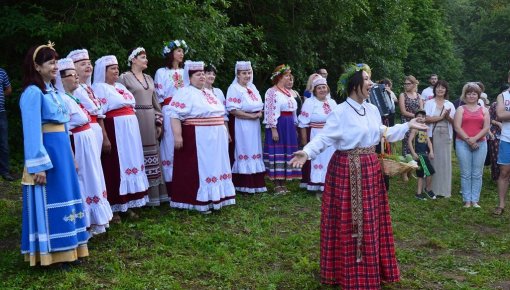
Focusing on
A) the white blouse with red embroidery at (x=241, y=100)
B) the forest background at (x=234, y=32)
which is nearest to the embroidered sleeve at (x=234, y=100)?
the white blouse with red embroidery at (x=241, y=100)

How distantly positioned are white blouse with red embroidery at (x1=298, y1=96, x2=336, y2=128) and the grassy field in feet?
4.05

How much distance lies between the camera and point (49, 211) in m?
4.88

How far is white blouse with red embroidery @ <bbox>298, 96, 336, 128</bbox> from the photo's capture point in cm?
836

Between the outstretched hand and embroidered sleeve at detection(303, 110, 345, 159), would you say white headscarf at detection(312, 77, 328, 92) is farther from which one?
the outstretched hand

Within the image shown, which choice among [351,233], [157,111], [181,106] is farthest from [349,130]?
[157,111]

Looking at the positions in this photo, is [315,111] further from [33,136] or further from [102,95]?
[33,136]

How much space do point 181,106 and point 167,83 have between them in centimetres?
96

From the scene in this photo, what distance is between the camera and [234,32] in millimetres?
11227

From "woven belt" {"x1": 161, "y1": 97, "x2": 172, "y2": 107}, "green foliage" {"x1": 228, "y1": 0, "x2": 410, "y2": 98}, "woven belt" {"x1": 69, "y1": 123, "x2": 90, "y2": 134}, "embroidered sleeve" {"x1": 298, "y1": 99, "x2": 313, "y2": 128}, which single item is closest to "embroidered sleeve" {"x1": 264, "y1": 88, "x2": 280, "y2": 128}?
"embroidered sleeve" {"x1": 298, "y1": 99, "x2": 313, "y2": 128}

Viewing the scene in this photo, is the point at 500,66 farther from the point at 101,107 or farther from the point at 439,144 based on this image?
the point at 101,107

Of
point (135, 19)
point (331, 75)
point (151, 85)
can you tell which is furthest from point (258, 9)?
point (151, 85)

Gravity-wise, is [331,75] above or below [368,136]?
above

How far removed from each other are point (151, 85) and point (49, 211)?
284 centimetres

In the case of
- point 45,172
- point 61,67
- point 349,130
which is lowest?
point 45,172
